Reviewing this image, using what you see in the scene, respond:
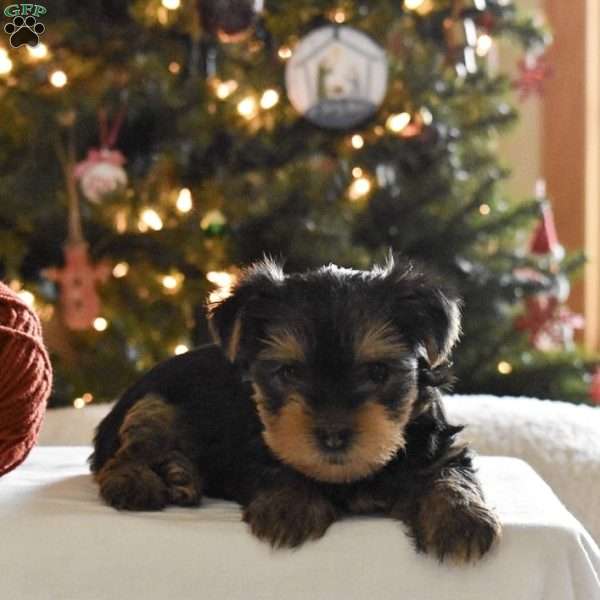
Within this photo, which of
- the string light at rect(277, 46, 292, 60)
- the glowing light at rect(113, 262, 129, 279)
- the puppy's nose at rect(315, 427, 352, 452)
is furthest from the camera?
the string light at rect(277, 46, 292, 60)

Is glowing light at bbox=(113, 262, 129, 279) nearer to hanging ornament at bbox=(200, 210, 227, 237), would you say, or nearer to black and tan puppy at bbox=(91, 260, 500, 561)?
hanging ornament at bbox=(200, 210, 227, 237)

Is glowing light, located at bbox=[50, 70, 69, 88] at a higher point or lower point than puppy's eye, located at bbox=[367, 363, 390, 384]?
higher

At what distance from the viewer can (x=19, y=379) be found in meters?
1.93

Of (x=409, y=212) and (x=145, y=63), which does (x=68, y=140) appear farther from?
(x=409, y=212)

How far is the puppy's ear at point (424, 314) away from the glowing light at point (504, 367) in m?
2.55

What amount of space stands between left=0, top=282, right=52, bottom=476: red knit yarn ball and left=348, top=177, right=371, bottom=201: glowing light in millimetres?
2405

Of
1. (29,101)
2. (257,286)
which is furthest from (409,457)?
(29,101)

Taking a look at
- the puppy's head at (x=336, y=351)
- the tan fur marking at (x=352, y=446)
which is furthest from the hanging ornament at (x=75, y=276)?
the tan fur marking at (x=352, y=446)

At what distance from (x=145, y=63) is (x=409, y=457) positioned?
2.58m

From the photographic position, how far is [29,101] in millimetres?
3920

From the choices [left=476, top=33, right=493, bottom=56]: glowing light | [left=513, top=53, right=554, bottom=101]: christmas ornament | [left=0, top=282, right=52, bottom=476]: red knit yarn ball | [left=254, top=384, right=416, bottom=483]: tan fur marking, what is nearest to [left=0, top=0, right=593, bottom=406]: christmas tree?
[left=476, top=33, right=493, bottom=56]: glowing light

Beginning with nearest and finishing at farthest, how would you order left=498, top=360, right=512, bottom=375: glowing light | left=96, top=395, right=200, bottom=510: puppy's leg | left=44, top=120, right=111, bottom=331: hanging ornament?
left=96, top=395, right=200, bottom=510: puppy's leg → left=44, top=120, right=111, bottom=331: hanging ornament → left=498, top=360, right=512, bottom=375: glowing light

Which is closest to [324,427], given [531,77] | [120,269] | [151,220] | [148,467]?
[148,467]

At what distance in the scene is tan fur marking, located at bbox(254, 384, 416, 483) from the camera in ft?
5.74
